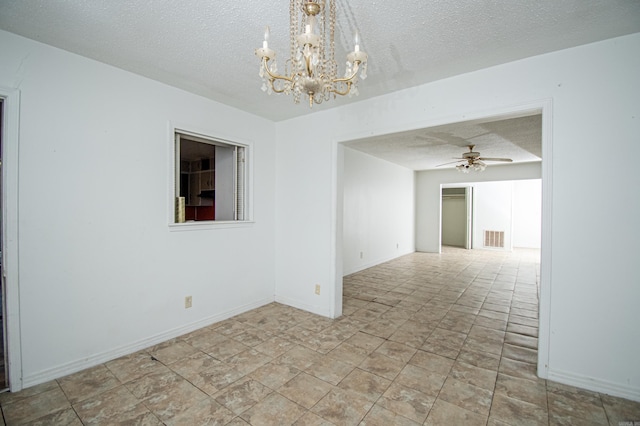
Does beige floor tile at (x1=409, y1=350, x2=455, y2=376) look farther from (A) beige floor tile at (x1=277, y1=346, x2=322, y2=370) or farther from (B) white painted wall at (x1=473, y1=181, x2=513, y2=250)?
(B) white painted wall at (x1=473, y1=181, x2=513, y2=250)

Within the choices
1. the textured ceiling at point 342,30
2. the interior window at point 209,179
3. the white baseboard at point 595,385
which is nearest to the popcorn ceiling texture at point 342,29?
the textured ceiling at point 342,30

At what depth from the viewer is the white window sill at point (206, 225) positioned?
2.80 meters

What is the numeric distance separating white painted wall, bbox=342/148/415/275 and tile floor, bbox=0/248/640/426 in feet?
7.38

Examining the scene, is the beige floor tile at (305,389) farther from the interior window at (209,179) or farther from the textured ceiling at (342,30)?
the textured ceiling at (342,30)

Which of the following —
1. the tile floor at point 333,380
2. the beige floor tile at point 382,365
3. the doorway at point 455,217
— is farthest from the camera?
the doorway at point 455,217

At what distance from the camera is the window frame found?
2729 mm

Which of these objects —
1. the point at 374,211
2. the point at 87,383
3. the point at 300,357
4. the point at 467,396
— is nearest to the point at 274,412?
the point at 300,357

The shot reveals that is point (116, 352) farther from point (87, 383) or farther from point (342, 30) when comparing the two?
point (342, 30)

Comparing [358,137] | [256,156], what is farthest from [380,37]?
[256,156]

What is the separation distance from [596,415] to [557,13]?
247cm

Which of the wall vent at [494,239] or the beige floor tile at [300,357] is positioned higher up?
the wall vent at [494,239]

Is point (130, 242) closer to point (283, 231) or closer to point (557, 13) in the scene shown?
point (283, 231)

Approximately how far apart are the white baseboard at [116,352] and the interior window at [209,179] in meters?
1.11

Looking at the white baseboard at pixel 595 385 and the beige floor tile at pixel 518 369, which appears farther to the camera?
the beige floor tile at pixel 518 369
